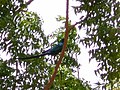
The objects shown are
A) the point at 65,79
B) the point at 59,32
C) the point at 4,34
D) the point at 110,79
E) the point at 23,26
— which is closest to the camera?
the point at 110,79

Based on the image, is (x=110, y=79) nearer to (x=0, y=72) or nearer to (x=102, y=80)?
(x=102, y=80)

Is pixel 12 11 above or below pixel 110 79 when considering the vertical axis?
above

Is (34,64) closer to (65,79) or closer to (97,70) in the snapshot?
(97,70)

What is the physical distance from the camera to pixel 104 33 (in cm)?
270

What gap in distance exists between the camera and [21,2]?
2.92m

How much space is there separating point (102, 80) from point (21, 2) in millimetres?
1064

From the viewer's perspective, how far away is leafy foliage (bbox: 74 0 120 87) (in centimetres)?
270

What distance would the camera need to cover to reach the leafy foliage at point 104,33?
270cm

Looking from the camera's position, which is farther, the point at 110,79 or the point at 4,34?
the point at 4,34

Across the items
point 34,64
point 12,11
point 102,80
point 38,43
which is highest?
point 12,11

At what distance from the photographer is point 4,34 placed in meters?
2.89

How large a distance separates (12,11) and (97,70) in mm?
986

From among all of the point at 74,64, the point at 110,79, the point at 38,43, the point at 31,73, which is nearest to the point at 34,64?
the point at 31,73

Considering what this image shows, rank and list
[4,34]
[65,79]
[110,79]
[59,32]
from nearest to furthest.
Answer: [110,79]
[4,34]
[65,79]
[59,32]
